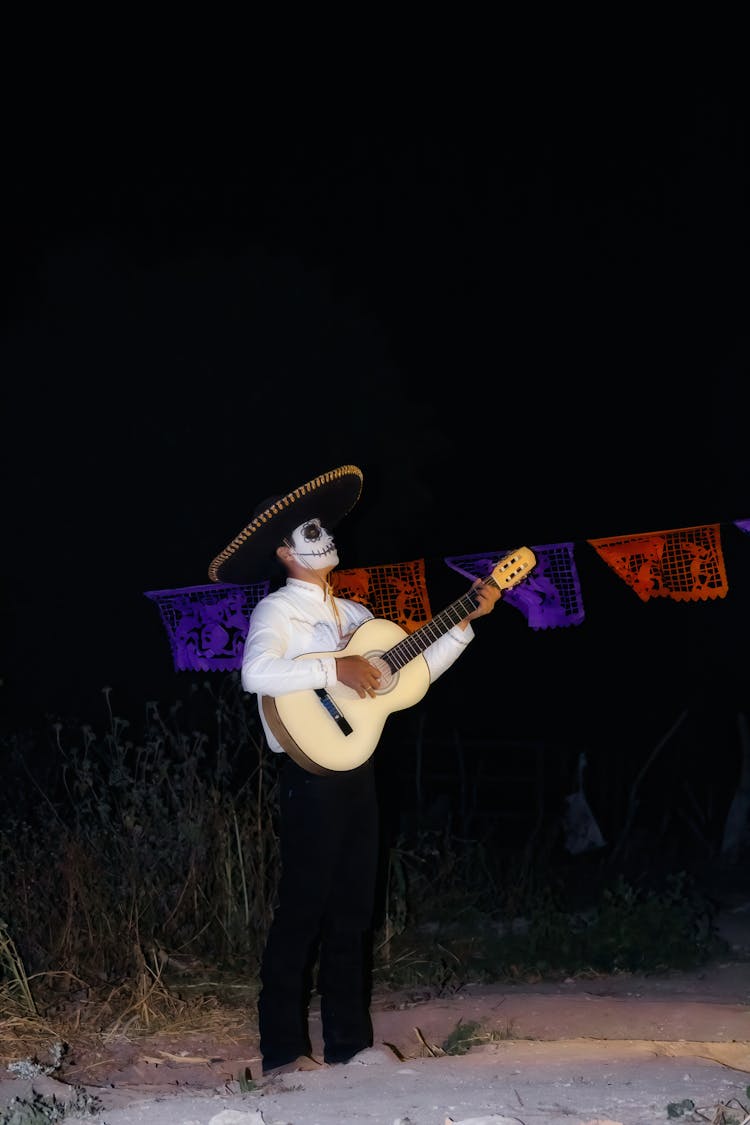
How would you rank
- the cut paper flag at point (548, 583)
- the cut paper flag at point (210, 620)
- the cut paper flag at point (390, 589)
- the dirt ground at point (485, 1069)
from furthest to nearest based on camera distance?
the cut paper flag at point (210, 620)
the cut paper flag at point (390, 589)
the cut paper flag at point (548, 583)
the dirt ground at point (485, 1069)

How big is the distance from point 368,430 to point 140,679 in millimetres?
3032

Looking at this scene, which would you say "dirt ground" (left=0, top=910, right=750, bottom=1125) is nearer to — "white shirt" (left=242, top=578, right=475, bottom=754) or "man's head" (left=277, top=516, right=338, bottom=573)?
"white shirt" (left=242, top=578, right=475, bottom=754)

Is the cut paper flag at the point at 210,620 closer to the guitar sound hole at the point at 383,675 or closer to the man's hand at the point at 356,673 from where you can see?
the guitar sound hole at the point at 383,675

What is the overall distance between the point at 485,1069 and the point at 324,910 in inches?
32.1

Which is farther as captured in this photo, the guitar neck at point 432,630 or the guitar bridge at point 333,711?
Answer: the guitar neck at point 432,630

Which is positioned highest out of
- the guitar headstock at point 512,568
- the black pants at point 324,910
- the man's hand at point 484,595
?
the guitar headstock at point 512,568

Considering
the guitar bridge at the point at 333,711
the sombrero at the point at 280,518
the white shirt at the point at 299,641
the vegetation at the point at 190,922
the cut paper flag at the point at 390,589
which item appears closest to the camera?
the white shirt at the point at 299,641

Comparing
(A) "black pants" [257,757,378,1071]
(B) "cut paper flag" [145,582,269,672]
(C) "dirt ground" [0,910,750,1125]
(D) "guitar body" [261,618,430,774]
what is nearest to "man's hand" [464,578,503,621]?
(D) "guitar body" [261,618,430,774]

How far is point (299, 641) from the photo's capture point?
433 cm

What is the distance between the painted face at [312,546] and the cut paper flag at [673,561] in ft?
7.92

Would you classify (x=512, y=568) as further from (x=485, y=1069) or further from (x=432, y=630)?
(x=485, y=1069)

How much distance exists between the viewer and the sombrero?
14.6 ft

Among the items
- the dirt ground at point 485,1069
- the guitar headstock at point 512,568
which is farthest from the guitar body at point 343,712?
the dirt ground at point 485,1069

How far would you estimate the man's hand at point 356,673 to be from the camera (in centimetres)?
409
